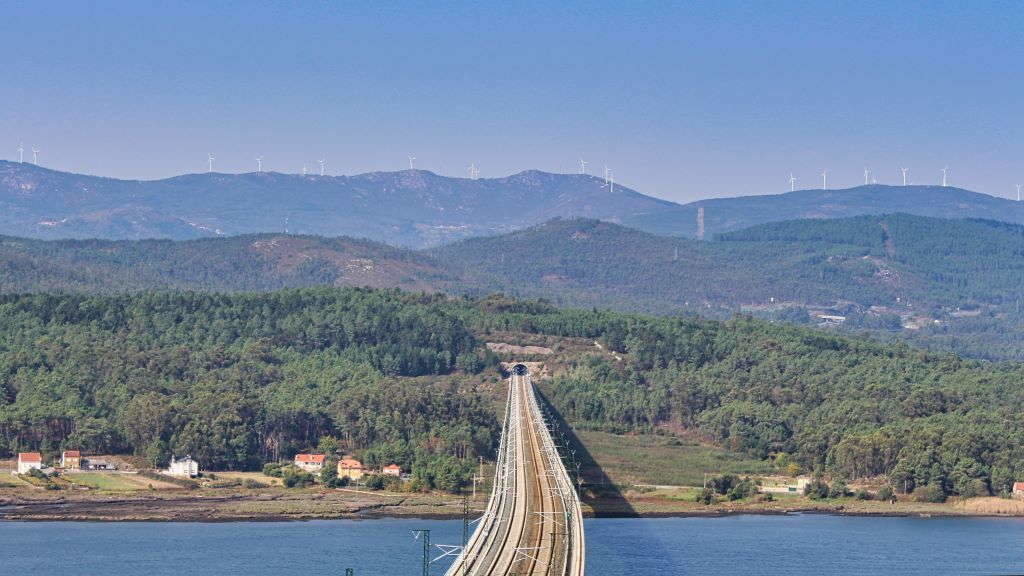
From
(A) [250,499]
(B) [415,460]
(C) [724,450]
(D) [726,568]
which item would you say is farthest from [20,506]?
(C) [724,450]

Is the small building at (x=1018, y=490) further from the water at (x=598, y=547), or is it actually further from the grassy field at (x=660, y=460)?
the grassy field at (x=660, y=460)

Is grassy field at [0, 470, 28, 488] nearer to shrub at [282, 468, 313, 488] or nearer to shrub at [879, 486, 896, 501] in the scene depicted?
shrub at [282, 468, 313, 488]

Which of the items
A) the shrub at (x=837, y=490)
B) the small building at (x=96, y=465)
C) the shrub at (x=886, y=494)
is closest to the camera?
the shrub at (x=886, y=494)

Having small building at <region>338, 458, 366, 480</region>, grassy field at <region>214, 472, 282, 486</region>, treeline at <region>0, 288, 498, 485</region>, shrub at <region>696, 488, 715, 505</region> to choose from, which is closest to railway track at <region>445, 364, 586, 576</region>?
shrub at <region>696, 488, 715, 505</region>

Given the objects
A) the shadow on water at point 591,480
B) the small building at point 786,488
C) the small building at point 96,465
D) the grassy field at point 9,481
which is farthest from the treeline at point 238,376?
the small building at point 786,488

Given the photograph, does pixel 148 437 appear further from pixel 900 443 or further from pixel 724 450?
pixel 900 443

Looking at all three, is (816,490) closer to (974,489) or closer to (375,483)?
(974,489)
